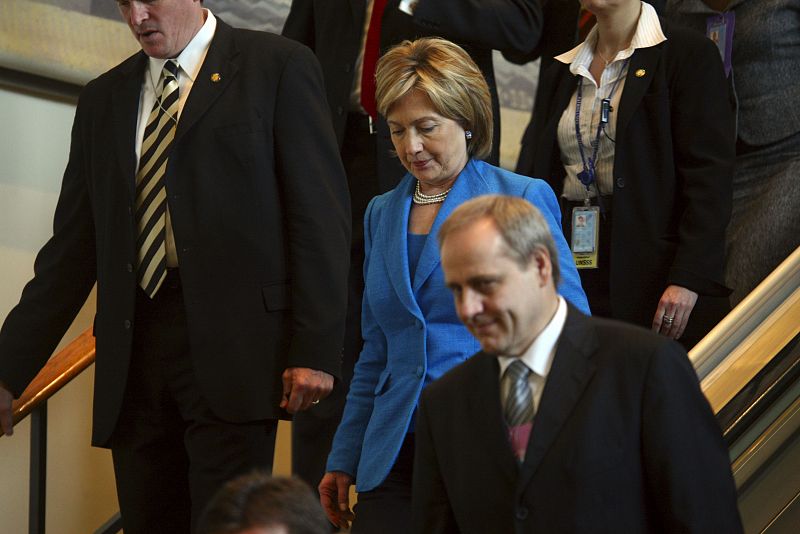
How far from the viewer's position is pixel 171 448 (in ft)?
10.3

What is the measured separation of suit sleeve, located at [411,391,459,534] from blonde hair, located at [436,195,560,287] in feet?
1.20

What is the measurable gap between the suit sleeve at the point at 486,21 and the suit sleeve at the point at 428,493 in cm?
167

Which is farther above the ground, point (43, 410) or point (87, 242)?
point (87, 242)

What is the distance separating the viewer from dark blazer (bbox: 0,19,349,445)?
3.04 metres

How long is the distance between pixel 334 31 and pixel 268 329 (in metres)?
1.34

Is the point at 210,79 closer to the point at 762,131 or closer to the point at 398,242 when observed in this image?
the point at 398,242

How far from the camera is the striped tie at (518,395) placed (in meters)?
2.23

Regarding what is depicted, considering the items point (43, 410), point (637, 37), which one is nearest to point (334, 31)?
point (637, 37)

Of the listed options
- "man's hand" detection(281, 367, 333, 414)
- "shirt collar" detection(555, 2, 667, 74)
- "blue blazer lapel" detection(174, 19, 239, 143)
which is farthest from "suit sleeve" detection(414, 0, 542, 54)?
"man's hand" detection(281, 367, 333, 414)

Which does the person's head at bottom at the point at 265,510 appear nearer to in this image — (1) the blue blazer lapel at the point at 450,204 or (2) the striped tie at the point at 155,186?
(1) the blue blazer lapel at the point at 450,204

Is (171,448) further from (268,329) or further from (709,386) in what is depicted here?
(709,386)

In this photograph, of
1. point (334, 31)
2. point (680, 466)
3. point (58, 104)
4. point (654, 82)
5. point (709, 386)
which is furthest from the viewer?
point (58, 104)

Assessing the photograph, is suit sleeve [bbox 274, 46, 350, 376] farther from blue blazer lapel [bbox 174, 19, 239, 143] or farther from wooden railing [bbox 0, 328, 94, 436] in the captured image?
wooden railing [bbox 0, 328, 94, 436]

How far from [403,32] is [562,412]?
2.04 metres
